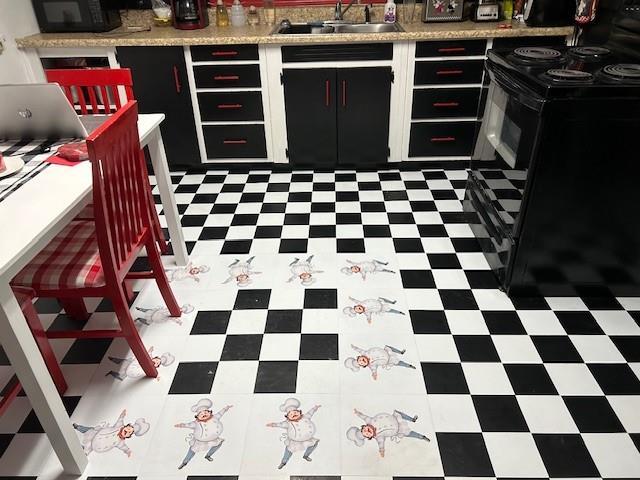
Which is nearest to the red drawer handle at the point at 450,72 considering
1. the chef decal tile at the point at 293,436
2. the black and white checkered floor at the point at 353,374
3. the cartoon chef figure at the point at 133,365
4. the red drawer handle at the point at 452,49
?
the red drawer handle at the point at 452,49

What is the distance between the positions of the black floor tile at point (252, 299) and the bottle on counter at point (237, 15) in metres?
2.11

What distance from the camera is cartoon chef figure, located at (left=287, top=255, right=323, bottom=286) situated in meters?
2.20

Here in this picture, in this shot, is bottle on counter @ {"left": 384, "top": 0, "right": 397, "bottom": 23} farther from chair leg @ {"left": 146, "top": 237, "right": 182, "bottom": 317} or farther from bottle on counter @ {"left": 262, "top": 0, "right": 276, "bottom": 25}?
chair leg @ {"left": 146, "top": 237, "right": 182, "bottom": 317}

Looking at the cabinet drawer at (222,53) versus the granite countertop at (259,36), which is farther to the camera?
the cabinet drawer at (222,53)

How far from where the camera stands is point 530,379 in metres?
1.66

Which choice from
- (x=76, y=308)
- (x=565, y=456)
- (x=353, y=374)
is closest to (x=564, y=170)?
(x=565, y=456)

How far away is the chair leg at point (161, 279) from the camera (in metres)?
1.78

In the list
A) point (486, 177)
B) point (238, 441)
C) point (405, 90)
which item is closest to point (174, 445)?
point (238, 441)

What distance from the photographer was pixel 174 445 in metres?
1.47

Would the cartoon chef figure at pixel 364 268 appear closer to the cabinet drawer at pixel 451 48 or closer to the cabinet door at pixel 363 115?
the cabinet door at pixel 363 115

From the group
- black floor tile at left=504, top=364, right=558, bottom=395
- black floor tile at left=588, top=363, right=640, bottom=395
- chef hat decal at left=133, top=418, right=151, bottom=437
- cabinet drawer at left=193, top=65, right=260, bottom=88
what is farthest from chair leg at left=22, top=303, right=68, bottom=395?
cabinet drawer at left=193, top=65, right=260, bottom=88

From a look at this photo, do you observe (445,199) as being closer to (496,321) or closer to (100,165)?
(496,321)

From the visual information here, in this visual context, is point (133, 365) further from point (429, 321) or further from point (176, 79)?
point (176, 79)

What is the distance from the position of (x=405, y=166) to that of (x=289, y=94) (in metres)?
0.96
